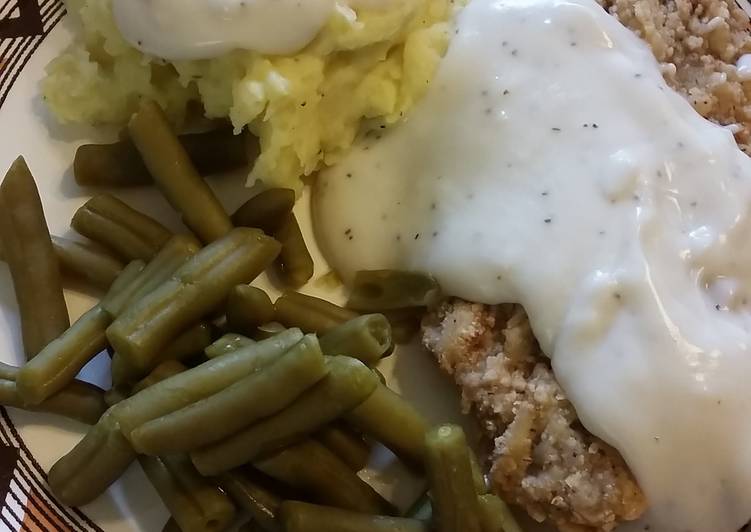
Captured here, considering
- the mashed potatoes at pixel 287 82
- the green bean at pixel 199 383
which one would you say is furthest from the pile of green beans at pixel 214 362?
the mashed potatoes at pixel 287 82

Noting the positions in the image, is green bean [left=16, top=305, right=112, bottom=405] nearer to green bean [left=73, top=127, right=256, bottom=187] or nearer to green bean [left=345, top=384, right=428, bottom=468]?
green bean [left=73, top=127, right=256, bottom=187]

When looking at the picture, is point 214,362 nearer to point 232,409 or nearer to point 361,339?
point 232,409

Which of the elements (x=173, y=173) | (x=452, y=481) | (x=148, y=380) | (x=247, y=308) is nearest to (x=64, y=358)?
(x=148, y=380)

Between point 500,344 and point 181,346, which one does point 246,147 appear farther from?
point 500,344

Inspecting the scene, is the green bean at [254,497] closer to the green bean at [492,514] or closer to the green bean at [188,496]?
the green bean at [188,496]

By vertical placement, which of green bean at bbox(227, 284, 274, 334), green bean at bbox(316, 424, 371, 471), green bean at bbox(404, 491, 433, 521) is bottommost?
green bean at bbox(404, 491, 433, 521)

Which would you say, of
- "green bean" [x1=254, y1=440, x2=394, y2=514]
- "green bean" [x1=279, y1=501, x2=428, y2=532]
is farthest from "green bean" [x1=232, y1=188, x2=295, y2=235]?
"green bean" [x1=279, y1=501, x2=428, y2=532]
